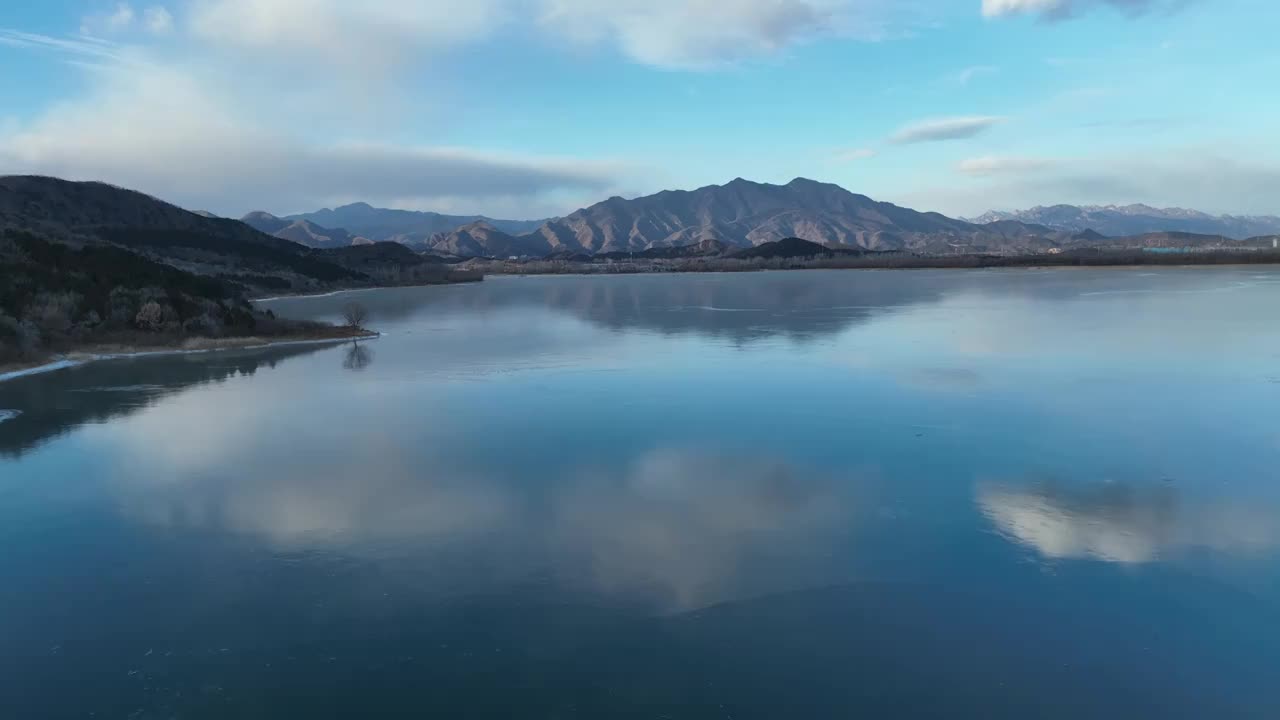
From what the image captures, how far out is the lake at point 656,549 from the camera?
9.25 meters

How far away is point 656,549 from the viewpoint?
13.2 metres

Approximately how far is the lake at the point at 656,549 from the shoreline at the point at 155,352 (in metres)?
5.75

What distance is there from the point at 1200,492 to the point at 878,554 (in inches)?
315

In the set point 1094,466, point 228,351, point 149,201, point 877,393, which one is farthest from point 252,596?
point 149,201

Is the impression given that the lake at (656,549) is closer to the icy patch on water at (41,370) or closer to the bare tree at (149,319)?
the icy patch on water at (41,370)

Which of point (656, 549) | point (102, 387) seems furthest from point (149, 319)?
point (656, 549)

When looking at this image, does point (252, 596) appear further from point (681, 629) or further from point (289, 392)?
point (289, 392)

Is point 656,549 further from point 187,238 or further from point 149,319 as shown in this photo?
point 187,238

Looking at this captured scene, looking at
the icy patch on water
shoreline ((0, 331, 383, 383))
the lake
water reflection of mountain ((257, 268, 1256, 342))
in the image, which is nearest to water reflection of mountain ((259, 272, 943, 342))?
water reflection of mountain ((257, 268, 1256, 342))

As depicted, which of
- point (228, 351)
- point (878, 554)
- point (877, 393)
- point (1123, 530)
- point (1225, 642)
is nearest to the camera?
point (1225, 642)

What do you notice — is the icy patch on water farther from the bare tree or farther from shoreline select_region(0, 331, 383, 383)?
the bare tree

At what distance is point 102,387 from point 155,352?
10.6 meters

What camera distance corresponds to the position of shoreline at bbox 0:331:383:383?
35.2 metres

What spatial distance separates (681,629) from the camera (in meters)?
10.5
